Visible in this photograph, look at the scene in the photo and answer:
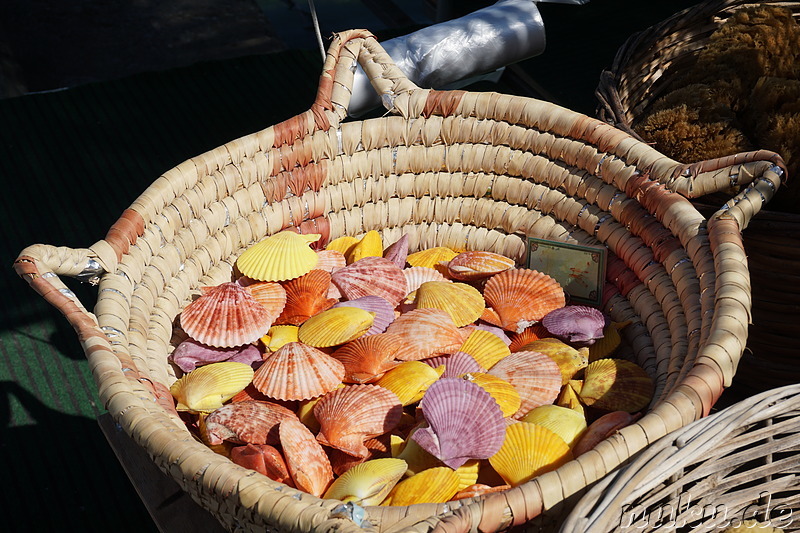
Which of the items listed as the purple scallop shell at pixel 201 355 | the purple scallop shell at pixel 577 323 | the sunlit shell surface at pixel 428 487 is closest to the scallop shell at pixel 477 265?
the purple scallop shell at pixel 577 323

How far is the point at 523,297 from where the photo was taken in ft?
3.85

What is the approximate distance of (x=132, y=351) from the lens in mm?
922

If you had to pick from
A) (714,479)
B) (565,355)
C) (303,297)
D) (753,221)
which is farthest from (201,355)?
(753,221)

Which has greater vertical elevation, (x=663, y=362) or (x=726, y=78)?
(x=726, y=78)

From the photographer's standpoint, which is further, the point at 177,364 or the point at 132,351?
the point at 177,364

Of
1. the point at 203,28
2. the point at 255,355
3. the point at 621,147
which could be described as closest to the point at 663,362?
the point at 621,147

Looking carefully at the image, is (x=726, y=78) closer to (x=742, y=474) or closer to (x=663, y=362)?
(x=663, y=362)

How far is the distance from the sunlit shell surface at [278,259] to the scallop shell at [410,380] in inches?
8.8

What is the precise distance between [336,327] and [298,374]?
0.10m

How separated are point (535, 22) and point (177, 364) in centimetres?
130

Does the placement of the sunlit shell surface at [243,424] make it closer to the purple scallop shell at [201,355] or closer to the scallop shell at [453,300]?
the purple scallop shell at [201,355]

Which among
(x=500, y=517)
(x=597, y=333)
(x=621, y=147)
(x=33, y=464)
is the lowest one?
(x=33, y=464)

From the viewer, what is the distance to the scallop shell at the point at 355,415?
94cm

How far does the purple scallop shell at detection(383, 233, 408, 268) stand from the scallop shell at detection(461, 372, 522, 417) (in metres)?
0.32
